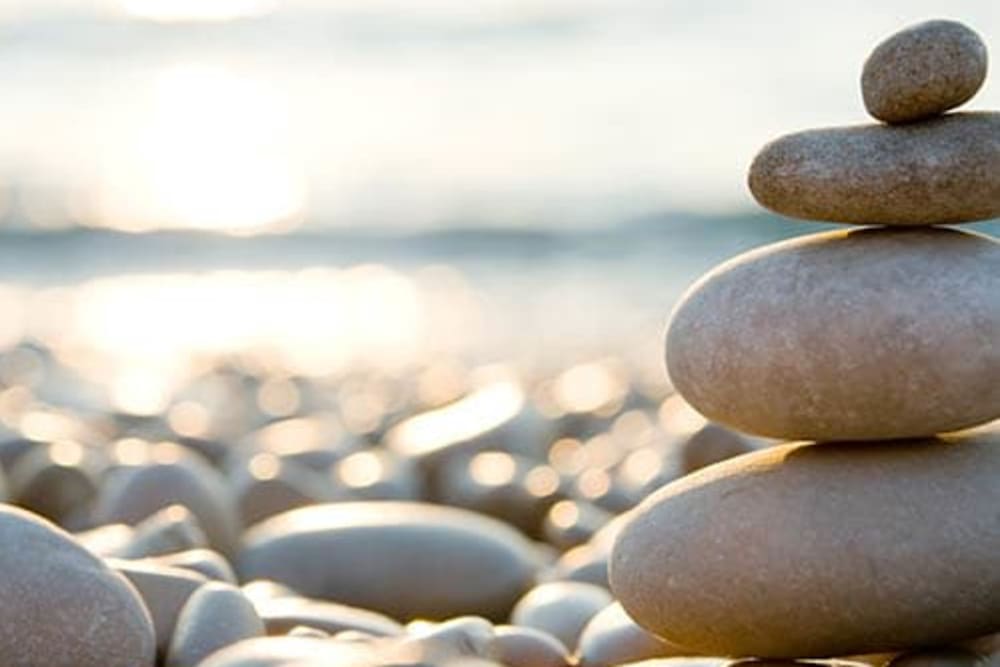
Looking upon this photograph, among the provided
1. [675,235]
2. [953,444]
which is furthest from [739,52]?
[953,444]

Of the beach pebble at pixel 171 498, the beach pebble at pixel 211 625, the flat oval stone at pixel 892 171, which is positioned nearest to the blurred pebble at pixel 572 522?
the beach pebble at pixel 171 498

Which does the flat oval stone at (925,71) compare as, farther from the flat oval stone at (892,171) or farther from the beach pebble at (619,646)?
the beach pebble at (619,646)

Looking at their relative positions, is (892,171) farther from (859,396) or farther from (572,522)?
(572,522)

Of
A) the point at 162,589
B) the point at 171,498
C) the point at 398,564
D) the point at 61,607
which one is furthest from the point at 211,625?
the point at 171,498

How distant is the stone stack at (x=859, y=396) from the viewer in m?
3.20

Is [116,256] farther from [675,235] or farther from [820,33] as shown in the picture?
[820,33]

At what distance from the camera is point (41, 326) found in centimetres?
1287

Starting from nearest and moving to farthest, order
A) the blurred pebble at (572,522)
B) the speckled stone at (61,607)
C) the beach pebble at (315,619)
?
the speckled stone at (61,607)
the beach pebble at (315,619)
the blurred pebble at (572,522)

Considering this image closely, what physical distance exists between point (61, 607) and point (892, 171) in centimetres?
129

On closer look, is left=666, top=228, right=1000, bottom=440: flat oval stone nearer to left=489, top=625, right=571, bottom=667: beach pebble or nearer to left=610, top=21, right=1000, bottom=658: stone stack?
left=610, top=21, right=1000, bottom=658: stone stack

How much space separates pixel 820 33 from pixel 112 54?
7504 millimetres

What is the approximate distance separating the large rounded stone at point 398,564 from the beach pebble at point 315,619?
0.67 m

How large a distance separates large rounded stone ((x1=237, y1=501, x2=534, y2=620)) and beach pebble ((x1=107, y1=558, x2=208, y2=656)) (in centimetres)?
90

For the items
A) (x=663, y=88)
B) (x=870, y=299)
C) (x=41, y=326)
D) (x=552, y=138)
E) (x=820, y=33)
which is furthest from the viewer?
(x=820, y=33)
